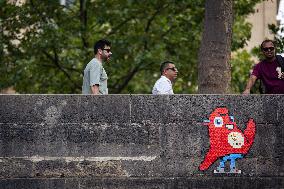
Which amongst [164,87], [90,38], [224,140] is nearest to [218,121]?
[224,140]

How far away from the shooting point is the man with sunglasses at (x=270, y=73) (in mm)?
10398

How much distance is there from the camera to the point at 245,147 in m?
9.92

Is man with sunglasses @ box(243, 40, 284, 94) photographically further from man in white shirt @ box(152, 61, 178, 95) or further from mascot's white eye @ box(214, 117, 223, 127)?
man in white shirt @ box(152, 61, 178, 95)

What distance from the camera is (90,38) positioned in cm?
2169

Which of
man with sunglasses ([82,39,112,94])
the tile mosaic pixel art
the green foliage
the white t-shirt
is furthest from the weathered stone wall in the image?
the green foliage

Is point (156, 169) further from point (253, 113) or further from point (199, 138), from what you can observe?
point (253, 113)

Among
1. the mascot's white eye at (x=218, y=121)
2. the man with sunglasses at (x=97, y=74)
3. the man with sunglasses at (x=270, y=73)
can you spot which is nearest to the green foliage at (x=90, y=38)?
the man with sunglasses at (x=270, y=73)

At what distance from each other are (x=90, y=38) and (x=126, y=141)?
12.0 metres

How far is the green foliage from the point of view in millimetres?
20500

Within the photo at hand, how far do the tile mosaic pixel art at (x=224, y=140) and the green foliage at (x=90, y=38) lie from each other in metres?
10.1

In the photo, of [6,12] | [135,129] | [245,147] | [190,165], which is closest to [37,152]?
[135,129]

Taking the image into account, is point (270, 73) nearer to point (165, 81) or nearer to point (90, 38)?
point (165, 81)

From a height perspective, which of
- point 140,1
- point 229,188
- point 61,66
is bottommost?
point 229,188

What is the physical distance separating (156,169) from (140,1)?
463 inches
